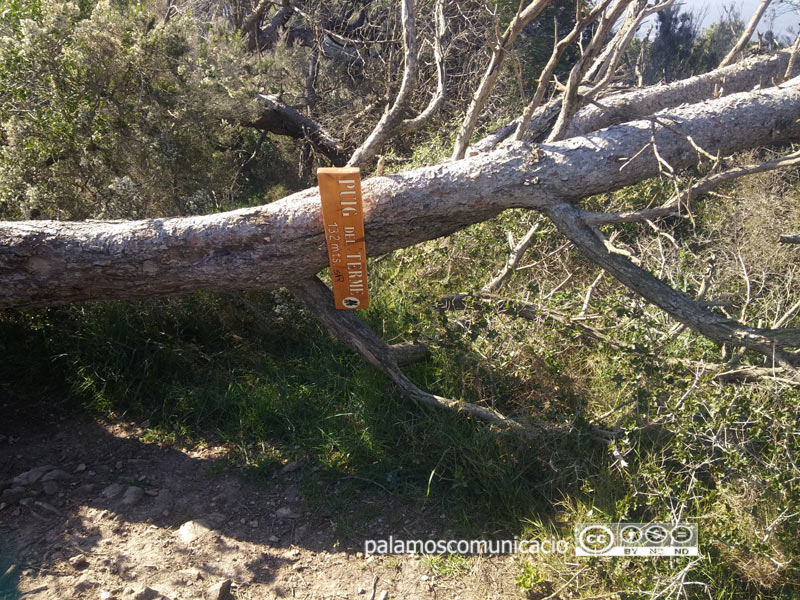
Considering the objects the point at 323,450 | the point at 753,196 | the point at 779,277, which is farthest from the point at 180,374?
the point at 753,196

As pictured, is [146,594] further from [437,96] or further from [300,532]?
[437,96]

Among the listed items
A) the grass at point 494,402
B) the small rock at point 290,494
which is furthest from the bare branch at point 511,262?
the small rock at point 290,494

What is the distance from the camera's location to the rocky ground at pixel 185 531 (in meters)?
2.43

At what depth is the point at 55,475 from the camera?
2.95 metres

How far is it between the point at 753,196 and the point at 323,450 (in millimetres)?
3813

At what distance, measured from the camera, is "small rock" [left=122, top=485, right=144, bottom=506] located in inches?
111

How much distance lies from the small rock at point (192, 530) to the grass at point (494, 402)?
0.40 metres

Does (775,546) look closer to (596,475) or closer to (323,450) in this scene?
(596,475)

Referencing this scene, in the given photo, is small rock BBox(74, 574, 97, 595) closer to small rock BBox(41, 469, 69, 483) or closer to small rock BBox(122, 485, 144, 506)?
small rock BBox(122, 485, 144, 506)

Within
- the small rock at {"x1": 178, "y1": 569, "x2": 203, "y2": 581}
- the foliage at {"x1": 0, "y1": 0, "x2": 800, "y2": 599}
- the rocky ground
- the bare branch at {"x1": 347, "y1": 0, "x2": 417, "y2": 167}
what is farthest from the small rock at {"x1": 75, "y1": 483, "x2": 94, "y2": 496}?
the bare branch at {"x1": 347, "y1": 0, "x2": 417, "y2": 167}

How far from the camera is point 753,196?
4418mm

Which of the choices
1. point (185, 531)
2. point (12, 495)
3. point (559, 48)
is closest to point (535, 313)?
point (559, 48)

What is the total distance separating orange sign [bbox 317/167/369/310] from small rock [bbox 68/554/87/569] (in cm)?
165

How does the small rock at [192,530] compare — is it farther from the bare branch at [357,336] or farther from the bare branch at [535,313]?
the bare branch at [535,313]
